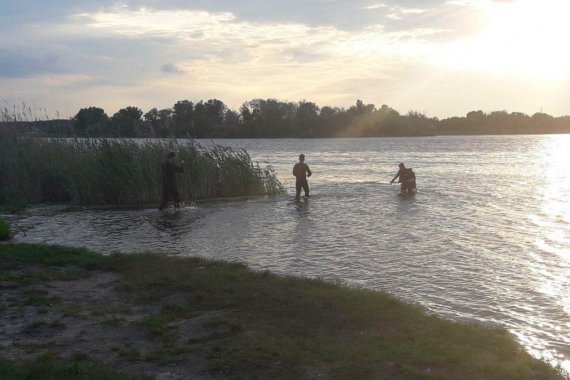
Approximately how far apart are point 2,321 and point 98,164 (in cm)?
1636

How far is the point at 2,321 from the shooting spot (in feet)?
27.2

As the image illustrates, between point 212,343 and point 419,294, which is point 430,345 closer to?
point 212,343

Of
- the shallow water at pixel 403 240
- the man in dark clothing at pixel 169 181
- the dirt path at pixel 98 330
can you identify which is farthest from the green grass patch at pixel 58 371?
the man in dark clothing at pixel 169 181

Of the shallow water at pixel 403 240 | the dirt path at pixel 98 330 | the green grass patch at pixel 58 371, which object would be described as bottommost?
the shallow water at pixel 403 240

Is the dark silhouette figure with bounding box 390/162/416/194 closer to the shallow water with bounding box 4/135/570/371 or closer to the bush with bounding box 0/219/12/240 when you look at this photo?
the shallow water with bounding box 4/135/570/371

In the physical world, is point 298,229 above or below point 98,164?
below

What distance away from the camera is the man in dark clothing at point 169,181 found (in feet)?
74.6

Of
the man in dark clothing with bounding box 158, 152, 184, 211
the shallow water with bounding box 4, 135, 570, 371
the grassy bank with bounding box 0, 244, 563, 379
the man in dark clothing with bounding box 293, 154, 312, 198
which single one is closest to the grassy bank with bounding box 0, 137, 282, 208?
the shallow water with bounding box 4, 135, 570, 371

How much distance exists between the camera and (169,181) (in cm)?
2297

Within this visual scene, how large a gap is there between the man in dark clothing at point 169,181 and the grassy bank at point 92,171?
204 cm

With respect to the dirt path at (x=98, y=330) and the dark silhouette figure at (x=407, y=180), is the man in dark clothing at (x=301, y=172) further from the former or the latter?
the dirt path at (x=98, y=330)

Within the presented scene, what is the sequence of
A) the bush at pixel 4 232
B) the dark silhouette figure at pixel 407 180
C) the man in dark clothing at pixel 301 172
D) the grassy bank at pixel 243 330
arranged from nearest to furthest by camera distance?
the grassy bank at pixel 243 330 < the bush at pixel 4 232 < the man in dark clothing at pixel 301 172 < the dark silhouette figure at pixel 407 180

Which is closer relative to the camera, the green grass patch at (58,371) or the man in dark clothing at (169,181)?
the green grass patch at (58,371)

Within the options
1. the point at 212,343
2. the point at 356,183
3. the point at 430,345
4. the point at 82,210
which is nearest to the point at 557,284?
the point at 430,345
